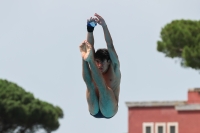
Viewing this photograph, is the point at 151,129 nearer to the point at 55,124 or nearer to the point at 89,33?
the point at 55,124

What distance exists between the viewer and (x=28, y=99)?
307ft

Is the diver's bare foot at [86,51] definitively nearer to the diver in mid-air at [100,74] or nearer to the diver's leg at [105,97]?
the diver in mid-air at [100,74]

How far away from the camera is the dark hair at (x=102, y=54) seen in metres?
19.8

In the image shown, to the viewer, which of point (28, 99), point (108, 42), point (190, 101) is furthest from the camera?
point (28, 99)

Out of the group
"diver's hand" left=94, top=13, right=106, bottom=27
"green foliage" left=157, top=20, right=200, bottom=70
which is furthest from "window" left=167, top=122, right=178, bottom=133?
"diver's hand" left=94, top=13, right=106, bottom=27

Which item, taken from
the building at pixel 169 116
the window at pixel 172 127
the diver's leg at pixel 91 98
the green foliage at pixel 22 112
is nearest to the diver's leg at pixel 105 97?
the diver's leg at pixel 91 98

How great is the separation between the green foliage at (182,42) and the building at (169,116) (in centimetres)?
285

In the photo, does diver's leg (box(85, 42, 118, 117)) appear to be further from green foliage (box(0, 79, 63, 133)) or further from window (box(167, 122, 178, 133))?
green foliage (box(0, 79, 63, 133))

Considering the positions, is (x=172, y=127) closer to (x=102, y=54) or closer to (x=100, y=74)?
(x=102, y=54)

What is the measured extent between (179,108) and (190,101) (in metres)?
1.06

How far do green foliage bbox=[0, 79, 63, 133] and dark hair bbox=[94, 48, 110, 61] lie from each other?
7224cm

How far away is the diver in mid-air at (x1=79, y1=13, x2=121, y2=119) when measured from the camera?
19328 millimetres

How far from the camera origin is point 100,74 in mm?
19594

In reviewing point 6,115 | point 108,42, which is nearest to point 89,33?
point 108,42
